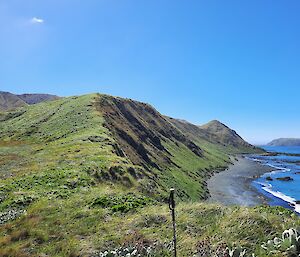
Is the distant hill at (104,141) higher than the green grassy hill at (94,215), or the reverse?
the distant hill at (104,141)

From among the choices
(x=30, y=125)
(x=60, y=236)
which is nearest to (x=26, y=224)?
(x=60, y=236)

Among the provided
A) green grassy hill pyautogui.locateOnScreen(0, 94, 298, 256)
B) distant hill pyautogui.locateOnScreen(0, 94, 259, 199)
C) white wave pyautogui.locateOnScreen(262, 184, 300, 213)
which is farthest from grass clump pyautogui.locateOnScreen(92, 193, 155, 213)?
white wave pyautogui.locateOnScreen(262, 184, 300, 213)

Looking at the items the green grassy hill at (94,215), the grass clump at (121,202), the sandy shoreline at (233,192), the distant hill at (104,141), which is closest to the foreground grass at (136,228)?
the green grassy hill at (94,215)

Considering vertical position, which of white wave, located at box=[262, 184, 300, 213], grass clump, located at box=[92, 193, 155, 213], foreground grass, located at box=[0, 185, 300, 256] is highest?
grass clump, located at box=[92, 193, 155, 213]

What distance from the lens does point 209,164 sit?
6422 inches

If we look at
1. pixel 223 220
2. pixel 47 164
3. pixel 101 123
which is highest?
pixel 101 123

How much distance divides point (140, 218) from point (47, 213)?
6.31 m

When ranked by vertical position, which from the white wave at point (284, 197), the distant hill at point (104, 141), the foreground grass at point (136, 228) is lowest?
the white wave at point (284, 197)

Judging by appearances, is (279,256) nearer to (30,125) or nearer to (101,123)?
(101,123)

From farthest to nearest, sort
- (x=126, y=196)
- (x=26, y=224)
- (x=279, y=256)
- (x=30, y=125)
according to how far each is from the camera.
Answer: (x=30, y=125), (x=126, y=196), (x=26, y=224), (x=279, y=256)

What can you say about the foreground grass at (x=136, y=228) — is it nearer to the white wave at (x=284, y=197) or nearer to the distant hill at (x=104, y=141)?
the distant hill at (x=104, y=141)

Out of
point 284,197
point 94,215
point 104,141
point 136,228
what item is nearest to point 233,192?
point 284,197

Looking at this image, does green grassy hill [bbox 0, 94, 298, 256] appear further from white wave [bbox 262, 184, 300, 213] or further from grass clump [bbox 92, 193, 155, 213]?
white wave [bbox 262, 184, 300, 213]

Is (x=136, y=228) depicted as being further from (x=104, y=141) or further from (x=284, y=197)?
(x=284, y=197)
